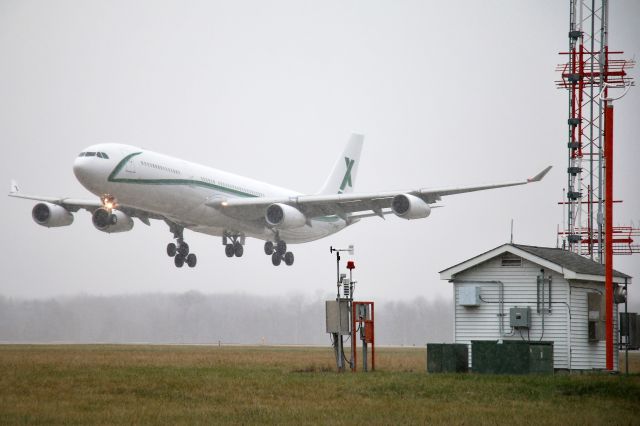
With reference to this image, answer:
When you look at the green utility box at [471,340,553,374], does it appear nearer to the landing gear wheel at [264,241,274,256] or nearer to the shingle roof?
the shingle roof

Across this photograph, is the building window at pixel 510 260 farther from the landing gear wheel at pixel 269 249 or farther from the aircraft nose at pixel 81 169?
the landing gear wheel at pixel 269 249

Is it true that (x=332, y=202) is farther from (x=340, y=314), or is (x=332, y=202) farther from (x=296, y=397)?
(x=296, y=397)

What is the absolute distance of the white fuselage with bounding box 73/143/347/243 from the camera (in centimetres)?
5378

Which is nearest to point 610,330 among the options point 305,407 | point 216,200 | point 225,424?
point 305,407

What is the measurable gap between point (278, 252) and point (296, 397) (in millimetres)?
43817

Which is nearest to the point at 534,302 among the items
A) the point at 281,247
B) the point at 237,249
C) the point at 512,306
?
the point at 512,306

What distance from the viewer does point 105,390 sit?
28031 mm

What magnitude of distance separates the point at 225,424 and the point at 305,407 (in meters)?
3.10

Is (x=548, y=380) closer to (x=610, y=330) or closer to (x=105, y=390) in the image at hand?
(x=610, y=330)

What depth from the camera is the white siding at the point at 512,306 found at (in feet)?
120

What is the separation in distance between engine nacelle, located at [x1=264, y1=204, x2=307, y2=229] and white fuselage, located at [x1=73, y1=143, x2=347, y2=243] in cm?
228

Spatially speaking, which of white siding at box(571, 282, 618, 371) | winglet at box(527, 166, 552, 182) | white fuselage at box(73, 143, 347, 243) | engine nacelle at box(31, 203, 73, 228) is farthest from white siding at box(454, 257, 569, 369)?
engine nacelle at box(31, 203, 73, 228)

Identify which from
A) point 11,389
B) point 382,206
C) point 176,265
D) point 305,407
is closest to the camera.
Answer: point 305,407

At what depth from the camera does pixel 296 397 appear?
89.4ft
